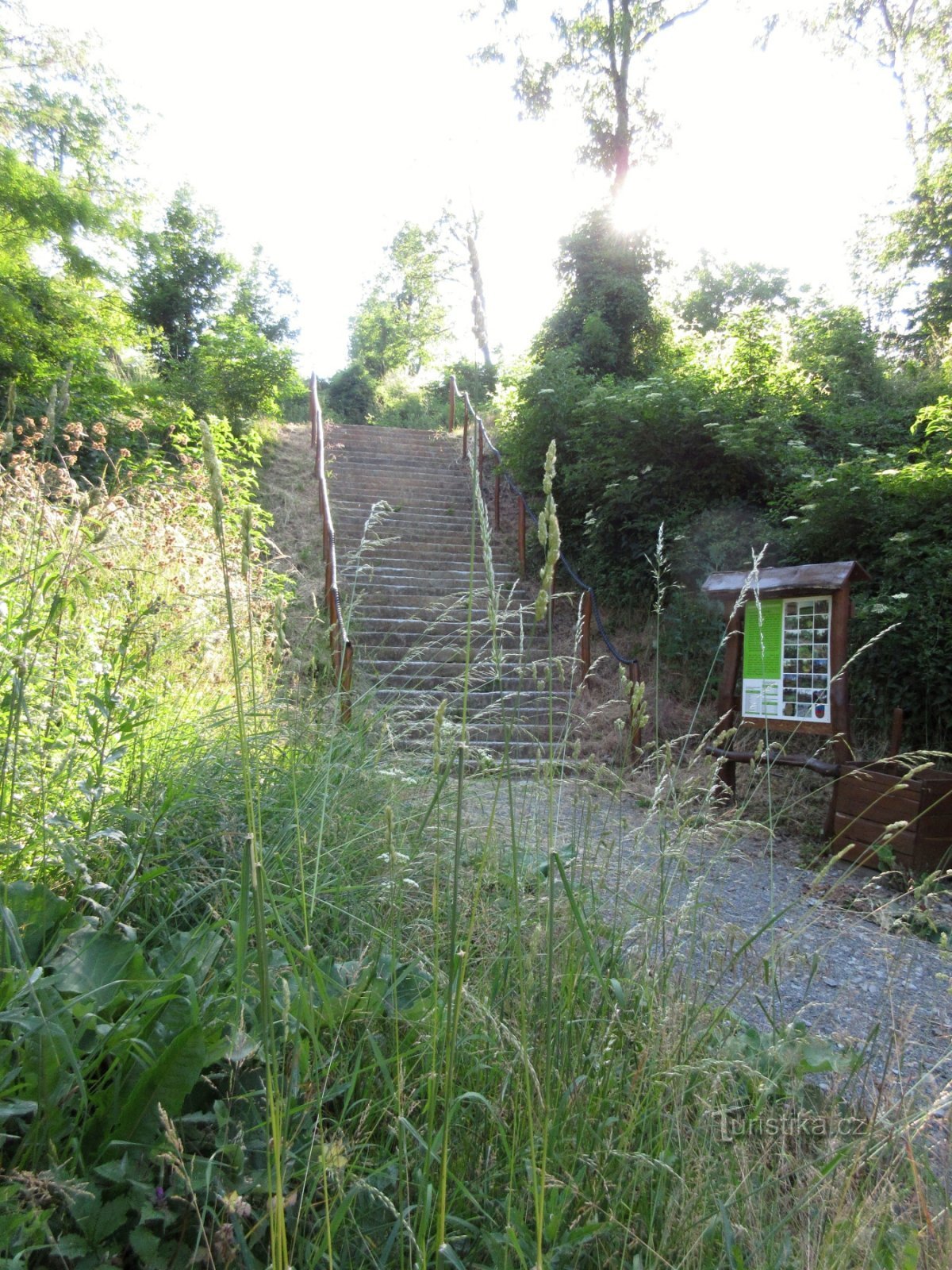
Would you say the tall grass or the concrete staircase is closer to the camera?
the tall grass

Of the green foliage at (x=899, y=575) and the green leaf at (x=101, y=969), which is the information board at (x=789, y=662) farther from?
the green leaf at (x=101, y=969)

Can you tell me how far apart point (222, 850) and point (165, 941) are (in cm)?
31

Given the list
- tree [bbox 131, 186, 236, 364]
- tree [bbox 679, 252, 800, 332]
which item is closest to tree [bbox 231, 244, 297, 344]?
tree [bbox 131, 186, 236, 364]

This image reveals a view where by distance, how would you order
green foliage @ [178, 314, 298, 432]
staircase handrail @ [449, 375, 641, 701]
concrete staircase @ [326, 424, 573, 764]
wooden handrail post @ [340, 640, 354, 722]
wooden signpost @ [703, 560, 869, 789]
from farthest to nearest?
1. green foliage @ [178, 314, 298, 432]
2. staircase handrail @ [449, 375, 641, 701]
3. concrete staircase @ [326, 424, 573, 764]
4. wooden signpost @ [703, 560, 869, 789]
5. wooden handrail post @ [340, 640, 354, 722]

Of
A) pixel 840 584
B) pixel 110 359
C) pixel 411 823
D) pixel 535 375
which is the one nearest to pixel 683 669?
pixel 840 584

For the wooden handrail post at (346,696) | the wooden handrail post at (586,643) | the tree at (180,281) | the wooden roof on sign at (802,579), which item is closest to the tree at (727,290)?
the tree at (180,281)

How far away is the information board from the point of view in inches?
193

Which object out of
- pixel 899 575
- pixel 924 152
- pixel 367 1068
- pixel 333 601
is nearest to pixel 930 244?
pixel 924 152

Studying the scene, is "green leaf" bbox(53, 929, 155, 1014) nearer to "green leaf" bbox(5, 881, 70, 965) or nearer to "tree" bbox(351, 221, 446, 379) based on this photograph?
"green leaf" bbox(5, 881, 70, 965)

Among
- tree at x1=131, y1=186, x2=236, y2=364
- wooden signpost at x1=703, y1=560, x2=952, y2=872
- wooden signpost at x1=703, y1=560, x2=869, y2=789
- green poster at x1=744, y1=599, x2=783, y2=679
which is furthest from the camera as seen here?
tree at x1=131, y1=186, x2=236, y2=364

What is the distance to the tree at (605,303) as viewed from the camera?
487 inches

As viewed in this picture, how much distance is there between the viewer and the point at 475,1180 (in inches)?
49.3

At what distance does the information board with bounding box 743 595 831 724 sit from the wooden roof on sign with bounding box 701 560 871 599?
9 cm

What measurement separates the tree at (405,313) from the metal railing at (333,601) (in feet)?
47.6
